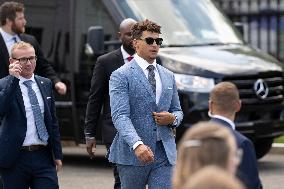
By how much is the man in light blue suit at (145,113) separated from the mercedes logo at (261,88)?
497 cm

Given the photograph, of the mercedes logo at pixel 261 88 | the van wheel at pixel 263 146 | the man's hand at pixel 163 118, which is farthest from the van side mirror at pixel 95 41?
the man's hand at pixel 163 118

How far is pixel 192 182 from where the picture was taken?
3111mm

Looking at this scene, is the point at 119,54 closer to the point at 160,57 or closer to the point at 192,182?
the point at 160,57

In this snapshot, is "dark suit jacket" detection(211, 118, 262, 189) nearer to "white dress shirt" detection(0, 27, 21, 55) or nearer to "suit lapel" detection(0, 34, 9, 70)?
"suit lapel" detection(0, 34, 9, 70)

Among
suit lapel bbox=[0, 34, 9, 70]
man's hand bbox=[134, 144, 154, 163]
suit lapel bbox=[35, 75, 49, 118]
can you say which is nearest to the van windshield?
suit lapel bbox=[0, 34, 9, 70]

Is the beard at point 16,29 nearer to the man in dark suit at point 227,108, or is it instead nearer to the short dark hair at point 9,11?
the short dark hair at point 9,11

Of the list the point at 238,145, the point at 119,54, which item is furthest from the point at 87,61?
the point at 238,145

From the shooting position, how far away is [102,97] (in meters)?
8.26

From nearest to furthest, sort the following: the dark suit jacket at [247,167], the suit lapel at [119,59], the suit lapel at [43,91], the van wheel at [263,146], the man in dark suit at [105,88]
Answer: the dark suit jacket at [247,167], the suit lapel at [43,91], the man in dark suit at [105,88], the suit lapel at [119,59], the van wheel at [263,146]

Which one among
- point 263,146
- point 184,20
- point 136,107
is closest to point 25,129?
point 136,107

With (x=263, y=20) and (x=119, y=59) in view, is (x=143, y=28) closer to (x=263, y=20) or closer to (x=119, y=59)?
(x=119, y=59)

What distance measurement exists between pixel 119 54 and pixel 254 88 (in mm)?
3550

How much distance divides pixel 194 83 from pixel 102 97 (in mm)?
3196

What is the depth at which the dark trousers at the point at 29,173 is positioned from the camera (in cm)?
694
